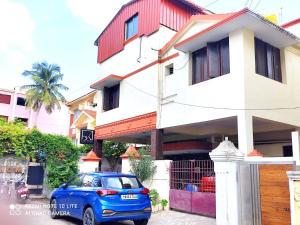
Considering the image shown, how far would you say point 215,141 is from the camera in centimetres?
1599

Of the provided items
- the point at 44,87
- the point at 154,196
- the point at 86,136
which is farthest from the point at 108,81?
the point at 44,87

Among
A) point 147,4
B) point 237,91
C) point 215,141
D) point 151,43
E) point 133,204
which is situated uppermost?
point 147,4

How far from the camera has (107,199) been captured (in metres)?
7.55

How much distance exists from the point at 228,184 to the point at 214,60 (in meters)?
5.37

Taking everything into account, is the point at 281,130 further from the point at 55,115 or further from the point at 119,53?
the point at 55,115

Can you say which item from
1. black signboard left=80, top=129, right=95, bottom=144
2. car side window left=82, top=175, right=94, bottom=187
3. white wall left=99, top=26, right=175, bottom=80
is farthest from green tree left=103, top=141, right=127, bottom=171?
car side window left=82, top=175, right=94, bottom=187

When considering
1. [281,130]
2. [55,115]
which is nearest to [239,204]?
[281,130]

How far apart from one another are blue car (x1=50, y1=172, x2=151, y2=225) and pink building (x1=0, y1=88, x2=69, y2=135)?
106ft

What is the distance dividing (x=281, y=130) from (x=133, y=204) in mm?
8631

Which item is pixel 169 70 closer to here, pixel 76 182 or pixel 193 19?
pixel 193 19

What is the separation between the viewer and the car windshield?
7888 millimetres

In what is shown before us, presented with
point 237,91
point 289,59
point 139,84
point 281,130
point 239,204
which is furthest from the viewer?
point 139,84

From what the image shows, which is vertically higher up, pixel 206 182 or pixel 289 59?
pixel 289 59

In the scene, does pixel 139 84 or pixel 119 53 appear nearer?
pixel 139 84
